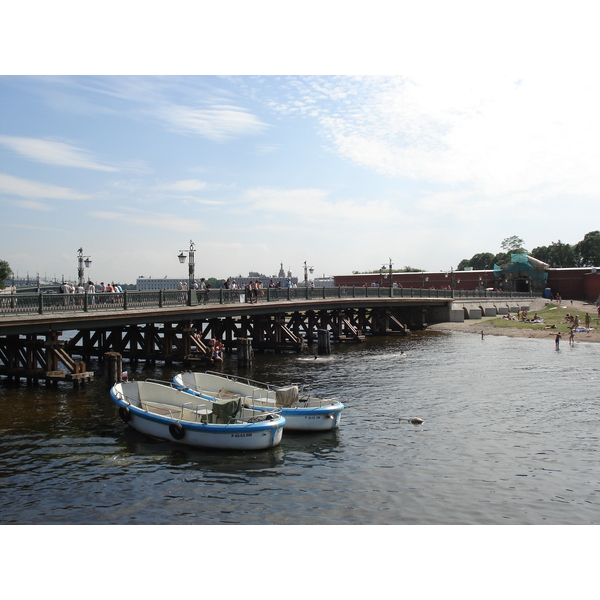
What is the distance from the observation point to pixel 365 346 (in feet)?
160

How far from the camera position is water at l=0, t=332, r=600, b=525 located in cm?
1352

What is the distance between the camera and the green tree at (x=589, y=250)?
12875cm

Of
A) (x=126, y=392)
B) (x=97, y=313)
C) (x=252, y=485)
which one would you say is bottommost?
(x=252, y=485)

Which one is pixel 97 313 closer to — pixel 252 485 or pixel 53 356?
pixel 53 356

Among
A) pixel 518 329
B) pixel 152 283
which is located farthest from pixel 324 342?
pixel 152 283

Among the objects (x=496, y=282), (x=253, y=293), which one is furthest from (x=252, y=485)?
(x=496, y=282)

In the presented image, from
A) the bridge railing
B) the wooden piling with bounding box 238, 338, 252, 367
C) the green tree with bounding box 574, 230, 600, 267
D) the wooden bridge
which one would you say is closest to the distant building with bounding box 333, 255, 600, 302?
the green tree with bounding box 574, 230, 600, 267

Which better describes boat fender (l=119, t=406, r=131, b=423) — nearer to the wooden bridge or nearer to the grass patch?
the wooden bridge

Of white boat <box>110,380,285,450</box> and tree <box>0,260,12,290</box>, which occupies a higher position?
tree <box>0,260,12,290</box>

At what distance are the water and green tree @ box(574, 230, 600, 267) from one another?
370 ft

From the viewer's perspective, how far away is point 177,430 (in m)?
18.9

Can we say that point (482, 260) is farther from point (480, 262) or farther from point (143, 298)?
point (143, 298)

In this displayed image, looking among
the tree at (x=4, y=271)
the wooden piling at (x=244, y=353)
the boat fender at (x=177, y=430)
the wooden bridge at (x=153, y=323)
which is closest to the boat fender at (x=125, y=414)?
the boat fender at (x=177, y=430)

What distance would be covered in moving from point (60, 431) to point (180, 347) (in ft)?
53.0
